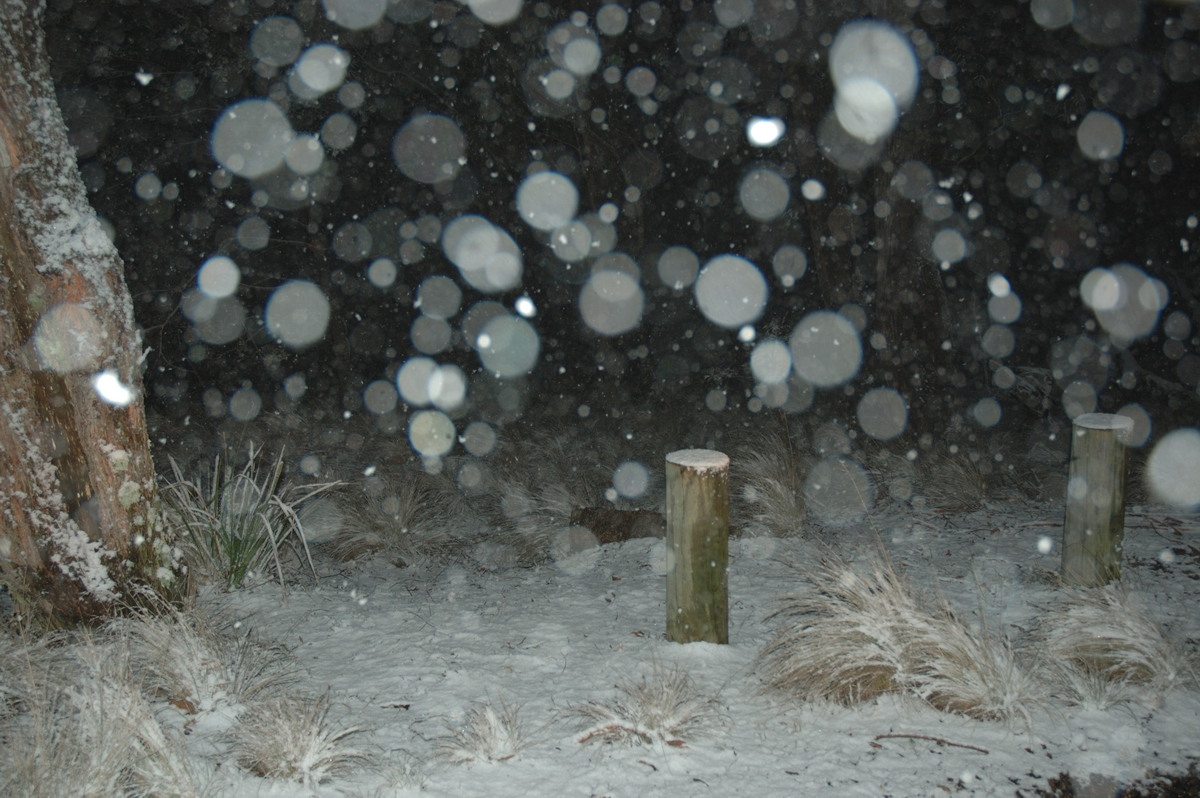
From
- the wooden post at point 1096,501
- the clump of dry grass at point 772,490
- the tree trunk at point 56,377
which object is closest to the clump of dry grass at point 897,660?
the wooden post at point 1096,501

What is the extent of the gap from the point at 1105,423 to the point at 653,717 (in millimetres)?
2736

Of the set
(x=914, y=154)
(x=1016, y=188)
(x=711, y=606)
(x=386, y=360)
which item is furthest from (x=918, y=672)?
(x=386, y=360)

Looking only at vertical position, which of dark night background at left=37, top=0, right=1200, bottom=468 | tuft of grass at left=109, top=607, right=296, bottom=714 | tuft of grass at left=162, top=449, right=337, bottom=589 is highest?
dark night background at left=37, top=0, right=1200, bottom=468

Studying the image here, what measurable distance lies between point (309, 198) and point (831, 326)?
729 cm

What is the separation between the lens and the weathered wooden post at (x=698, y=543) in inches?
137

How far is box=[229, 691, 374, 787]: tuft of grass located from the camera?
268 cm

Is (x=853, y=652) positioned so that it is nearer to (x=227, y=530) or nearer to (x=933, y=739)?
(x=933, y=739)

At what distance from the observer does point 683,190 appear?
12977 millimetres

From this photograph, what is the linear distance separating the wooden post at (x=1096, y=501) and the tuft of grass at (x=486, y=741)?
2.94 m

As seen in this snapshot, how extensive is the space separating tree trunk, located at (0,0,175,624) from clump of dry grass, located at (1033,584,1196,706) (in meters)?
4.19

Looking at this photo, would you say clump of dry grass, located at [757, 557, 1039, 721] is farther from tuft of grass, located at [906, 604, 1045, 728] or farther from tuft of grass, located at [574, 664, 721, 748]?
tuft of grass, located at [574, 664, 721, 748]

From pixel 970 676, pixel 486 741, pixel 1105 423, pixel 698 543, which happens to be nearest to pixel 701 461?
pixel 698 543

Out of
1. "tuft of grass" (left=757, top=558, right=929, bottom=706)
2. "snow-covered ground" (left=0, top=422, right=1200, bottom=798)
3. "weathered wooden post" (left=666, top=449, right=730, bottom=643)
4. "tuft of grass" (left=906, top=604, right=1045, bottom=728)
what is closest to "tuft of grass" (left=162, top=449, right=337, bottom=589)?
"snow-covered ground" (left=0, top=422, right=1200, bottom=798)

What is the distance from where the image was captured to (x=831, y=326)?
32.5 ft
